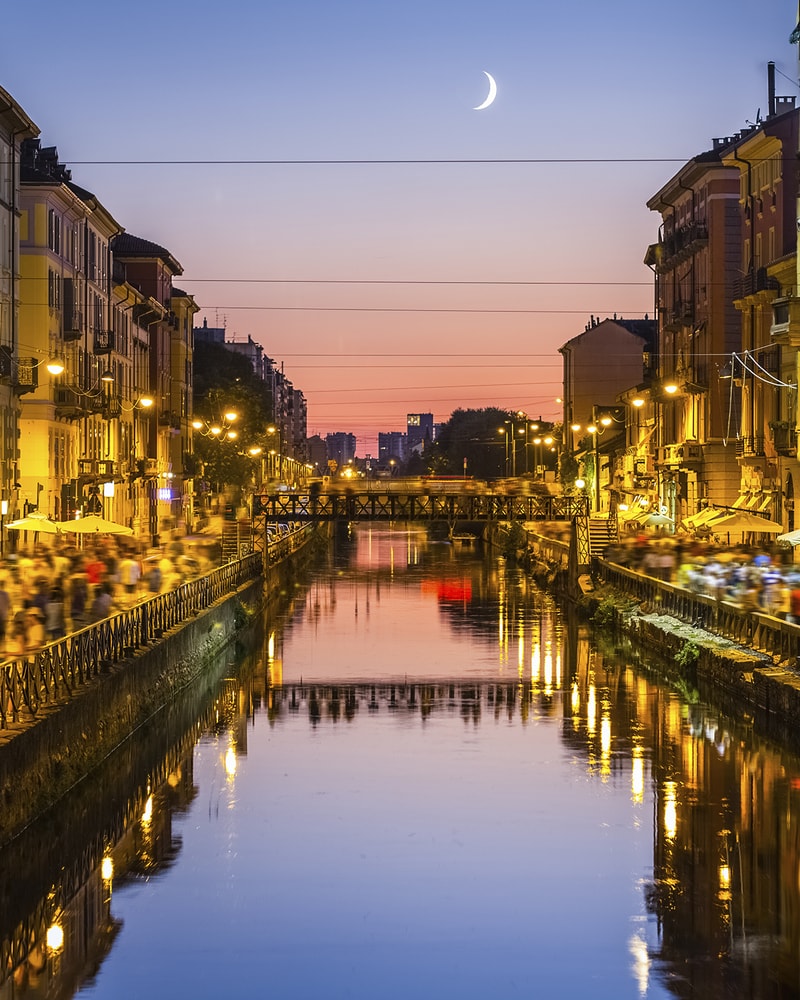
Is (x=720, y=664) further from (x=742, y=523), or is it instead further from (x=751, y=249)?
(x=751, y=249)

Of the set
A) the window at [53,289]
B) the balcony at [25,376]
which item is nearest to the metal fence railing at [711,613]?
the balcony at [25,376]

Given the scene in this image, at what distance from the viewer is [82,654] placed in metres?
30.7

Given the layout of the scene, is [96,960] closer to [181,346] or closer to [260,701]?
[260,701]

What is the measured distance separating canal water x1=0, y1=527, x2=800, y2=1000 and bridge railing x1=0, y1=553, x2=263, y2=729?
1940 mm

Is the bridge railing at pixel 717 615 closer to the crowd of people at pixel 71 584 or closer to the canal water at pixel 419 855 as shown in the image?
the canal water at pixel 419 855

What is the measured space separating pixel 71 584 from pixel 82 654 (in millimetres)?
11470

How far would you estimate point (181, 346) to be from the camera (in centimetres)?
12244

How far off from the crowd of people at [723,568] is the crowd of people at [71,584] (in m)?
16.1

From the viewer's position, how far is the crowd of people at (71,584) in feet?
110

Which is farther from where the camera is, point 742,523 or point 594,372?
point 594,372

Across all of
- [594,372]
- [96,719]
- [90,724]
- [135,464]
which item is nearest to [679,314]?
[135,464]

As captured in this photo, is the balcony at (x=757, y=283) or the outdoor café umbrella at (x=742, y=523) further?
the balcony at (x=757, y=283)

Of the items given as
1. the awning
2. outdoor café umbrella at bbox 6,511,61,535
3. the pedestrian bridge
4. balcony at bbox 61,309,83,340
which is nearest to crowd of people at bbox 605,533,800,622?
the awning

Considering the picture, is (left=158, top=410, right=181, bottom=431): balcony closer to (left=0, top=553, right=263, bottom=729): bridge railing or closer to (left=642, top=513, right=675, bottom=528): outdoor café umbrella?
(left=642, top=513, right=675, bottom=528): outdoor café umbrella
